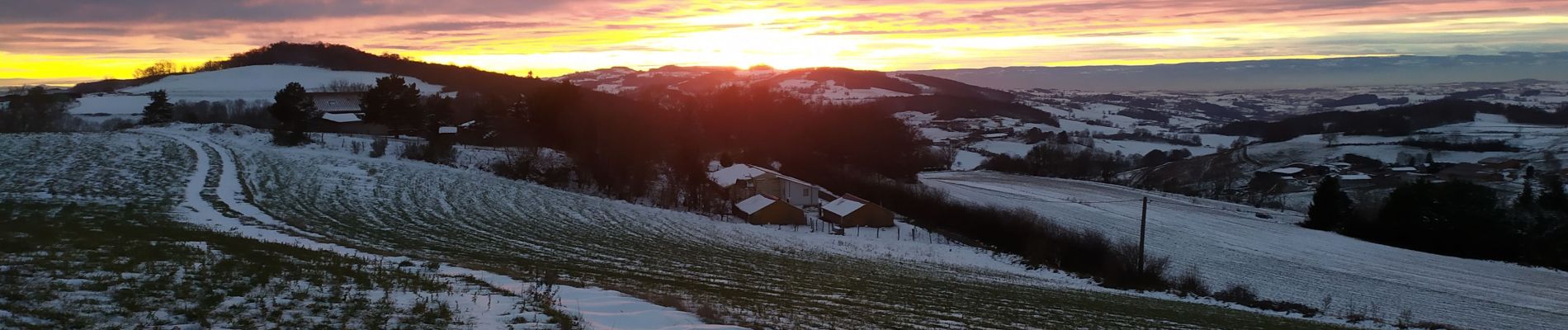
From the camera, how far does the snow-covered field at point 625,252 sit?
37.0 feet

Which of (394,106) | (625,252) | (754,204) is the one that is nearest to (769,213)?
(754,204)

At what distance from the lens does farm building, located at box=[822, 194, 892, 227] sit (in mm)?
39969

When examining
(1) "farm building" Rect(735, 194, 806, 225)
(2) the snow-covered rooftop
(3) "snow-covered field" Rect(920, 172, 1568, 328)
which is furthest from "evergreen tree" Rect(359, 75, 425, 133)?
(2) the snow-covered rooftop

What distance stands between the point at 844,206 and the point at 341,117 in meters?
45.4

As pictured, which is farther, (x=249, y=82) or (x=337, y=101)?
(x=249, y=82)

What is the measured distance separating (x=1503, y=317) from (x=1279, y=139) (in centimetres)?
10828

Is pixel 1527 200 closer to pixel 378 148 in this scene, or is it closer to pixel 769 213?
pixel 769 213

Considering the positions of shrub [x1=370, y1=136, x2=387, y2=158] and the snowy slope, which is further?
the snowy slope

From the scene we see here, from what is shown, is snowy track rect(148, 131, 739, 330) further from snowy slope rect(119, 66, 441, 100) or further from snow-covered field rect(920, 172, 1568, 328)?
snowy slope rect(119, 66, 441, 100)

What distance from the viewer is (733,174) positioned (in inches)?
1969

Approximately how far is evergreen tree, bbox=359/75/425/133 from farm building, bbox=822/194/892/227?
2858 centimetres

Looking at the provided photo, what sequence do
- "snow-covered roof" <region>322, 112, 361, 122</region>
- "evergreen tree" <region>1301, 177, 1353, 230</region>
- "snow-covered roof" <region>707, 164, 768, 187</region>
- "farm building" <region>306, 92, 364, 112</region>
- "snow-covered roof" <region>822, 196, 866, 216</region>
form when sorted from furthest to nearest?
"farm building" <region>306, 92, 364, 112</region>, "snow-covered roof" <region>322, 112, 361, 122</region>, "evergreen tree" <region>1301, 177, 1353, 230</region>, "snow-covered roof" <region>707, 164, 768, 187</region>, "snow-covered roof" <region>822, 196, 866, 216</region>

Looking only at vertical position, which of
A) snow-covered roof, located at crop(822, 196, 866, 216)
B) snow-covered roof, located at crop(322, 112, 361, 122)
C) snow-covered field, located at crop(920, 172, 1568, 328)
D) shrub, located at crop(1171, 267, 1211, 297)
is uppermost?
snow-covered roof, located at crop(322, 112, 361, 122)

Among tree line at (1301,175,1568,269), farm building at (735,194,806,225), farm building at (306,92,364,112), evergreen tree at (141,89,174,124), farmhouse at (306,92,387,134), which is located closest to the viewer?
farm building at (735,194,806,225)
